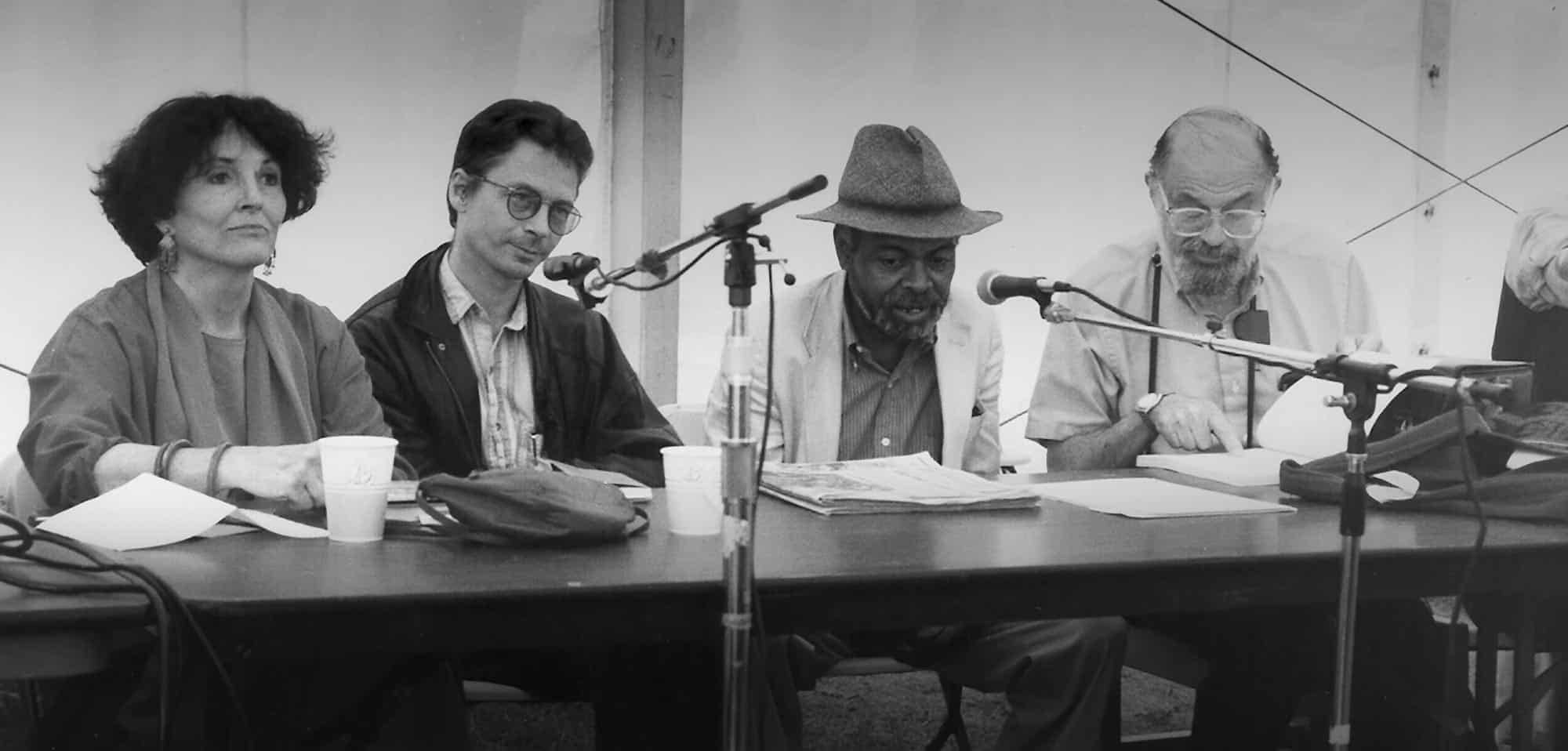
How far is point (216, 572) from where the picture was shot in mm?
1763

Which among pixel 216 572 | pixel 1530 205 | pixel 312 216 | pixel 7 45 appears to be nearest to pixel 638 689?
pixel 216 572

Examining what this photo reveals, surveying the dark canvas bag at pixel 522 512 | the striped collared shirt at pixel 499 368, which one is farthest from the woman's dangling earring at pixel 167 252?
the dark canvas bag at pixel 522 512

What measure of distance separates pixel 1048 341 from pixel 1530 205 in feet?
7.55

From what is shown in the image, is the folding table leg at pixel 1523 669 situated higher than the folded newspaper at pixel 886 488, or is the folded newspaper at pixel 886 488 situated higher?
the folded newspaper at pixel 886 488

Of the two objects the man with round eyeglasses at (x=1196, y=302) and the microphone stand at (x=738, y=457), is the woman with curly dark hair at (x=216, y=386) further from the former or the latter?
the man with round eyeglasses at (x=1196, y=302)

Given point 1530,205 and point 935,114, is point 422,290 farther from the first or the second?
point 1530,205

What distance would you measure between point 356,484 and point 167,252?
1.09m

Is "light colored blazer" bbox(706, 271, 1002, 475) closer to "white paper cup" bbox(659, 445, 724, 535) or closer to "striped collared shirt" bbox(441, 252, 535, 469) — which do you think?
"striped collared shirt" bbox(441, 252, 535, 469)

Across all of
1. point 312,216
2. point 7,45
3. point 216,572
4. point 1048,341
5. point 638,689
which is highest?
point 7,45

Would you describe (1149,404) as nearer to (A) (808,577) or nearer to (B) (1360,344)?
(B) (1360,344)

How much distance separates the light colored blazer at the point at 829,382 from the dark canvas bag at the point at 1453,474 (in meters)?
0.86

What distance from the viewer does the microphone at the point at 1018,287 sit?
228 cm

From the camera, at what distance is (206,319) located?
284cm

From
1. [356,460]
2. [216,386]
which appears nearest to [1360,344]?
[356,460]
